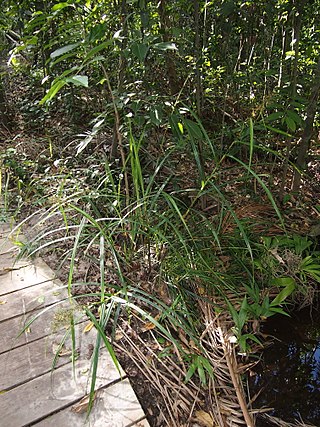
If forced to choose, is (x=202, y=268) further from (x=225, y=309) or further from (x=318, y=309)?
(x=318, y=309)

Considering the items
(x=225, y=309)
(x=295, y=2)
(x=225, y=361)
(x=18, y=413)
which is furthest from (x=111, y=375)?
(x=295, y=2)

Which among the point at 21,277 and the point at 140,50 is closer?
the point at 140,50

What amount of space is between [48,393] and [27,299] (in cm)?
51

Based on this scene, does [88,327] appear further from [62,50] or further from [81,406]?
[62,50]

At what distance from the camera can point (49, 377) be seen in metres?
1.22

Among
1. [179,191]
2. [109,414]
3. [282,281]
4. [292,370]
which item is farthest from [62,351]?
[282,281]

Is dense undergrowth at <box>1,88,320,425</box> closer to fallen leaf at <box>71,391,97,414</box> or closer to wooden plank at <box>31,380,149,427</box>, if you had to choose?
wooden plank at <box>31,380,149,427</box>

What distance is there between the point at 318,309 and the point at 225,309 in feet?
1.83

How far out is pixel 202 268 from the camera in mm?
1604

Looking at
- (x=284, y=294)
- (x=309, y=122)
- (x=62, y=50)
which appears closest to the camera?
(x=62, y=50)

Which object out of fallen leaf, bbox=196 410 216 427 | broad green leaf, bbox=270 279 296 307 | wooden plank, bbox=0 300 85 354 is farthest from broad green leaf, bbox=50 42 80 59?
broad green leaf, bbox=270 279 296 307

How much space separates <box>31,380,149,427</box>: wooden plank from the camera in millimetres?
1080

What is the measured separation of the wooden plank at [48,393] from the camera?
1091 mm

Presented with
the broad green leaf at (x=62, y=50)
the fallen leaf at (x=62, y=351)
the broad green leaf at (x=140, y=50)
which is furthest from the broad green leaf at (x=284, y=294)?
the broad green leaf at (x=62, y=50)
